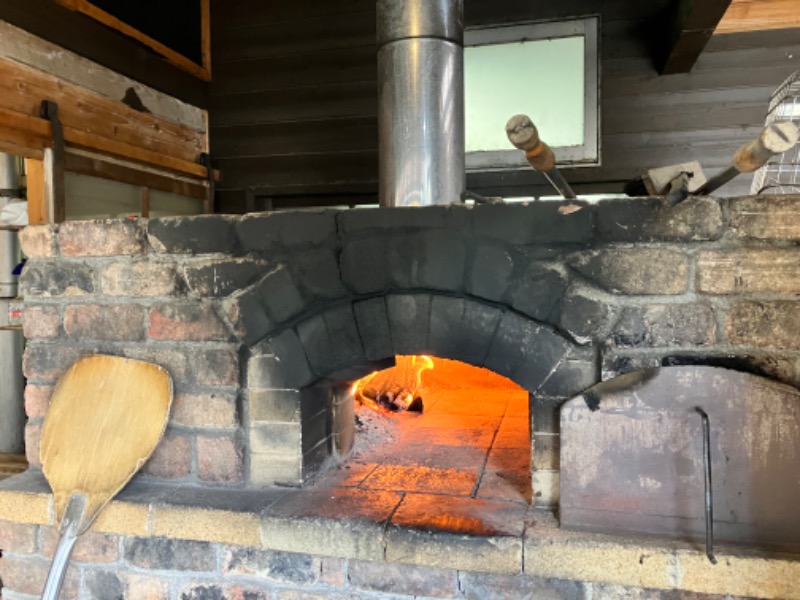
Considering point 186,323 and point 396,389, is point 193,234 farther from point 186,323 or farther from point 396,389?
point 396,389

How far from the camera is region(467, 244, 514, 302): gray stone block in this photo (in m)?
1.38

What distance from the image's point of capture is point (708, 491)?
1.24 meters

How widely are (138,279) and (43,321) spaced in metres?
0.35

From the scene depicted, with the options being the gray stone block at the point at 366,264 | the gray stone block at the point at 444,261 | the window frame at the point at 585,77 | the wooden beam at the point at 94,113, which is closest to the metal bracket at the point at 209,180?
the wooden beam at the point at 94,113

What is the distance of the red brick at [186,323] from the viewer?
157 centimetres

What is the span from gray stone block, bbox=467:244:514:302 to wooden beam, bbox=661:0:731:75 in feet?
4.98

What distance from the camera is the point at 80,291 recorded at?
1679 millimetres

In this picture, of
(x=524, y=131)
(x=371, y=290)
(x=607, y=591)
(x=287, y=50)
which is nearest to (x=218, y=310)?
(x=371, y=290)

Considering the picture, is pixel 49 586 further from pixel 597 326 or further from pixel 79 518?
pixel 597 326

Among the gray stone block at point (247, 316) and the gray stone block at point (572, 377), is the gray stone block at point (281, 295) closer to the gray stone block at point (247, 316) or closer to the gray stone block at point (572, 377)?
the gray stone block at point (247, 316)

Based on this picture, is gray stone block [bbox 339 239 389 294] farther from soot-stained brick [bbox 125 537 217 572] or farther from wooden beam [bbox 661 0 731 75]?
wooden beam [bbox 661 0 731 75]

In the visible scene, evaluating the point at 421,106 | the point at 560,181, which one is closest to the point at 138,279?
the point at 421,106

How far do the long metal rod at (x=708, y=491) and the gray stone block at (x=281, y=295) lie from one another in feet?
3.17

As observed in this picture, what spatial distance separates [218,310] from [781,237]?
4.39 ft
